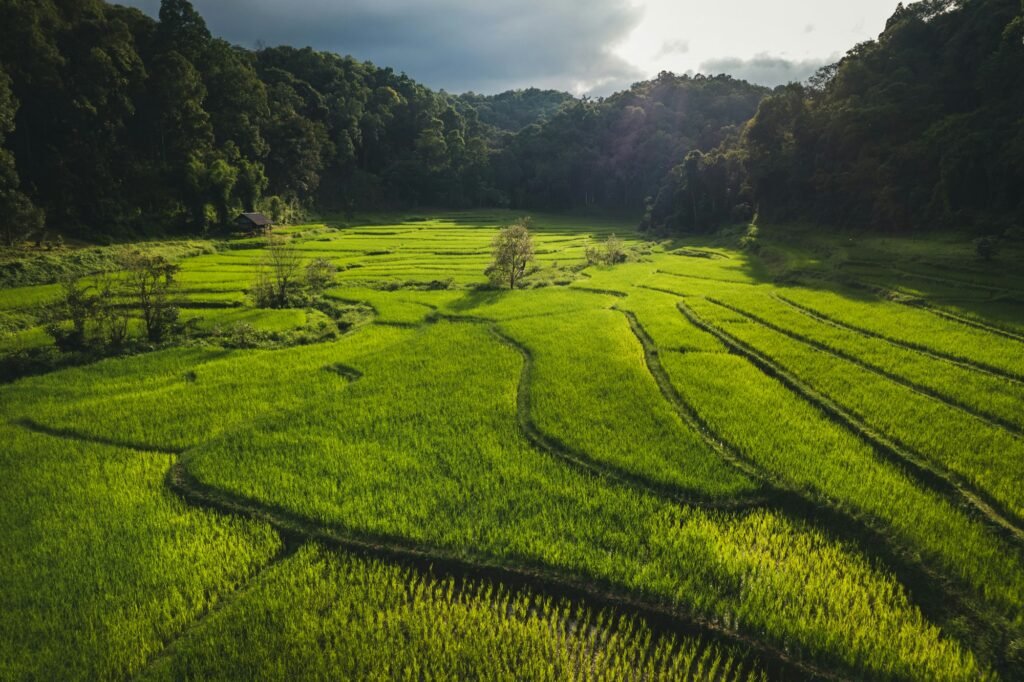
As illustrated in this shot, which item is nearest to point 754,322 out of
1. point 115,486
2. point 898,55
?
point 115,486

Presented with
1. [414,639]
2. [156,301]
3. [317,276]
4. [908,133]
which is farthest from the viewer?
[908,133]

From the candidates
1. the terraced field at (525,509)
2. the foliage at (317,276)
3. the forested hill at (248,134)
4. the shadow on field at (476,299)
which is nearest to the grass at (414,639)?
the terraced field at (525,509)

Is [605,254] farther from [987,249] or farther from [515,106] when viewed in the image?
[515,106]

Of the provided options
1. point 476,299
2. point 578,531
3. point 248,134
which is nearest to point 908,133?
point 476,299

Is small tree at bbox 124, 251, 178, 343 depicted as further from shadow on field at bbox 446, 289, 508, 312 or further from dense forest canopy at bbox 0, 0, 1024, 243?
dense forest canopy at bbox 0, 0, 1024, 243

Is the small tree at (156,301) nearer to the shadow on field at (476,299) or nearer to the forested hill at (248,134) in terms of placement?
the shadow on field at (476,299)

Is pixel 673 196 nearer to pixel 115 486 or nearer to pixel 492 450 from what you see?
pixel 492 450

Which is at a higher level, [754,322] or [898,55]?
[898,55]
